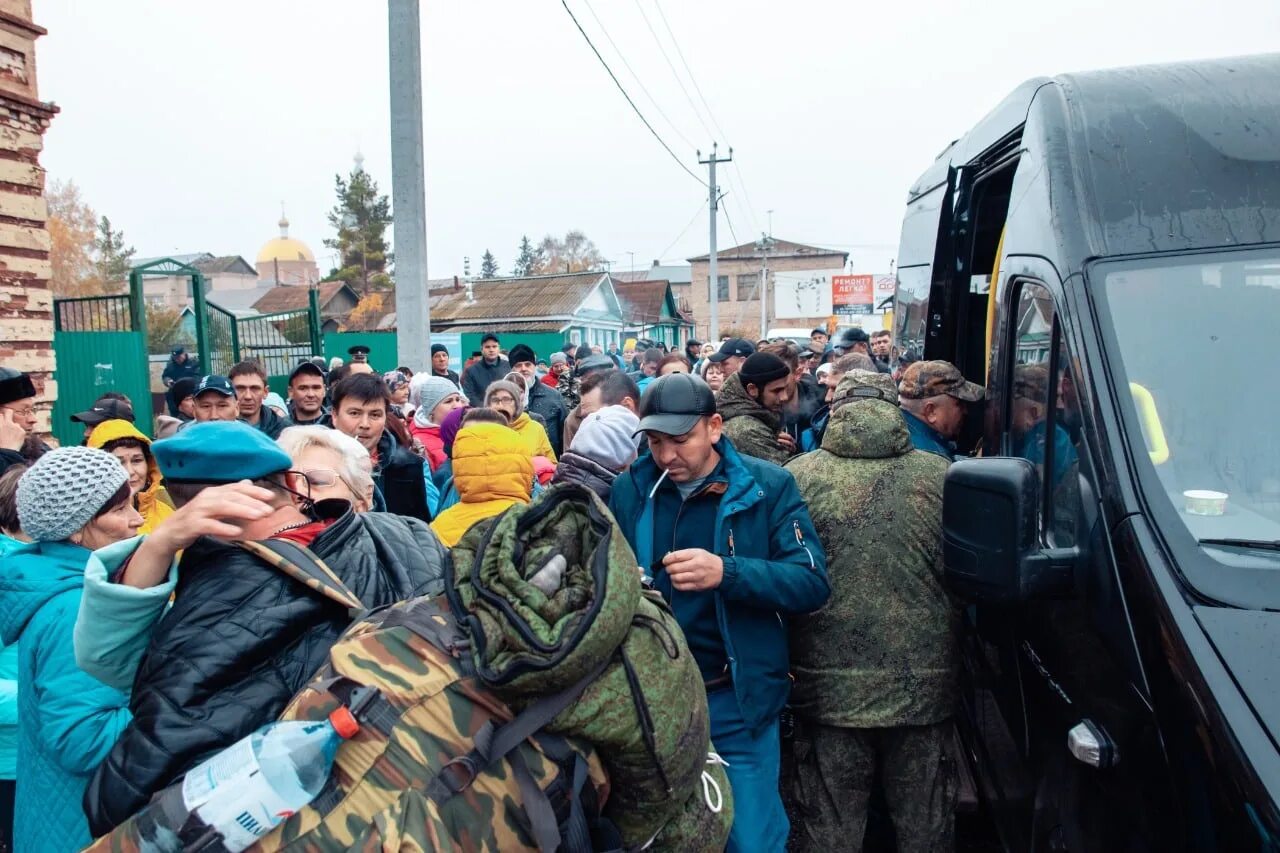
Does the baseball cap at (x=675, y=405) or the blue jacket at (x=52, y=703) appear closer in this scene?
the blue jacket at (x=52, y=703)

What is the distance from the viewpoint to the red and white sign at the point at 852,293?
59.4 metres

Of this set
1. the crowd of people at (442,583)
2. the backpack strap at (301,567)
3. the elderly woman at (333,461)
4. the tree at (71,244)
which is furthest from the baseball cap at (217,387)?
the tree at (71,244)

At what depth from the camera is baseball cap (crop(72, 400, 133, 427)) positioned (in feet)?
18.2

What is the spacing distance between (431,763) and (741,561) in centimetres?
139

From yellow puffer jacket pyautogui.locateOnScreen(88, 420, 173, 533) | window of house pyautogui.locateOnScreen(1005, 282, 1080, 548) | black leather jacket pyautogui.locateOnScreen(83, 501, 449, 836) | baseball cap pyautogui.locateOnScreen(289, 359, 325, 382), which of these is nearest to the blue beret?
black leather jacket pyautogui.locateOnScreen(83, 501, 449, 836)

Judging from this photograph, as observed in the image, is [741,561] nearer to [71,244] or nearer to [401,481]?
[401,481]

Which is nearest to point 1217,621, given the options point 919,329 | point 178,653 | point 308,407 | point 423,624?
point 423,624

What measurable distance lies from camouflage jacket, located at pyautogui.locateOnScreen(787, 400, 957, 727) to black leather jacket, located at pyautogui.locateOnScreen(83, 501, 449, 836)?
5.80 feet

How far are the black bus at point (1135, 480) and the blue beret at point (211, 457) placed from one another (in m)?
1.60

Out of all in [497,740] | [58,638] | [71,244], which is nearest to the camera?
[497,740]

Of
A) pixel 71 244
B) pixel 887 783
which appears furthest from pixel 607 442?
pixel 71 244

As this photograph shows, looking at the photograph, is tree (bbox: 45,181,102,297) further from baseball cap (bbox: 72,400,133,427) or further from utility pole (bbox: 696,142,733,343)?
baseball cap (bbox: 72,400,133,427)

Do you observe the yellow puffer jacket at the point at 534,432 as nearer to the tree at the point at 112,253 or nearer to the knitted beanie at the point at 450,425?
the knitted beanie at the point at 450,425

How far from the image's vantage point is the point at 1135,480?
195cm
